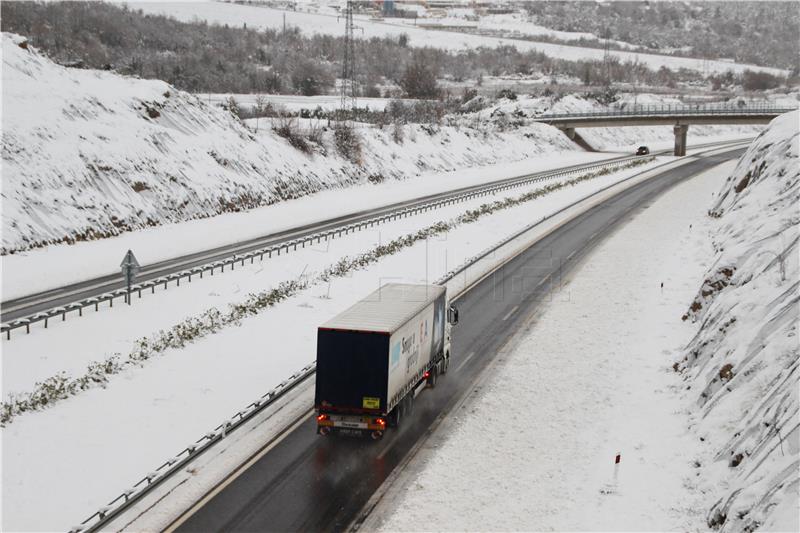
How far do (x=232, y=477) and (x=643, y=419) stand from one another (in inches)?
459

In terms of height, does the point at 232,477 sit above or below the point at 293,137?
below

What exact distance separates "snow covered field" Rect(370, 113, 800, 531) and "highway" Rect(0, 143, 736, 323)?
750 inches

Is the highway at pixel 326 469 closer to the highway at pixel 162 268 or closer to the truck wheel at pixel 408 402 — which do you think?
the truck wheel at pixel 408 402

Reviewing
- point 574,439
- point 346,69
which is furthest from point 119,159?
point 346,69

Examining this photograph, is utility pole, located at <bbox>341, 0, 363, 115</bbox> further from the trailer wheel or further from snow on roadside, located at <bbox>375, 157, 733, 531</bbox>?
the trailer wheel

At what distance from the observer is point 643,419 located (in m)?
22.0

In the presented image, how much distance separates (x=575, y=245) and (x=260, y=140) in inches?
1284

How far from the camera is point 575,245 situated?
48.0 metres

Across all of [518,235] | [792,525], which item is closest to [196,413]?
[792,525]

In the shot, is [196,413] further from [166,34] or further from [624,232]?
[166,34]

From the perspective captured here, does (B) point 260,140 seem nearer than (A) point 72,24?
Yes

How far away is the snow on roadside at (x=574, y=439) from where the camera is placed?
17.1 meters

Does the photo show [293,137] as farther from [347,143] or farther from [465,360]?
[465,360]

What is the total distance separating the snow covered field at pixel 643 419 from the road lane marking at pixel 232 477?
3.82 metres
